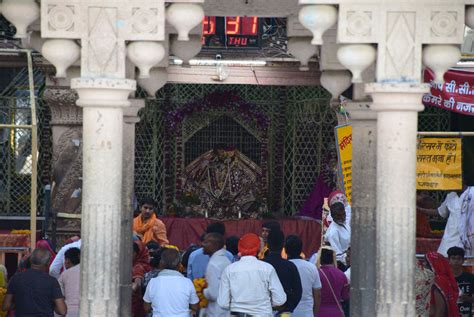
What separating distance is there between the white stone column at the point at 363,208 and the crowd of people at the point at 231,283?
1.44 ft

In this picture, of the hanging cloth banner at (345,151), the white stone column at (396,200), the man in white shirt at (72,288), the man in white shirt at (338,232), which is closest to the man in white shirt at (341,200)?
the man in white shirt at (338,232)

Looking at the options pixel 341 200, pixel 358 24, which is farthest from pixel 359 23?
pixel 341 200

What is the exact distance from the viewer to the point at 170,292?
1257cm

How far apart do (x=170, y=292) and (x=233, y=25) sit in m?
5.97

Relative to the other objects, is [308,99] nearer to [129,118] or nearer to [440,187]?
[440,187]

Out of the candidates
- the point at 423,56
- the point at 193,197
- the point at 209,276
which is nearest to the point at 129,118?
the point at 209,276

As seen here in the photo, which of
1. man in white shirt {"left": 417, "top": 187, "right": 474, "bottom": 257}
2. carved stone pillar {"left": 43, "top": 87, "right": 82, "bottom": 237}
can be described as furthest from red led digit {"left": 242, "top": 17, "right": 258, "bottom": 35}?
man in white shirt {"left": 417, "top": 187, "right": 474, "bottom": 257}

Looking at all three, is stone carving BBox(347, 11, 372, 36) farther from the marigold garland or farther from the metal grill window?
the metal grill window

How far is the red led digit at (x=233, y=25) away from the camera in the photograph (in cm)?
1772

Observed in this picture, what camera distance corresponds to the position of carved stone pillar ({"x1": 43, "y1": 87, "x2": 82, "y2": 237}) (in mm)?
19281

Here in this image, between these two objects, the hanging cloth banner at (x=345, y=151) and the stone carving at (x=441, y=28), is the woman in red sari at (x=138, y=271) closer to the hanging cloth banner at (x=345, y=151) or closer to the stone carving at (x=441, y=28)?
the hanging cloth banner at (x=345, y=151)

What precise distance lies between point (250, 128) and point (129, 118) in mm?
9248

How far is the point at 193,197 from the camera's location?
2228cm

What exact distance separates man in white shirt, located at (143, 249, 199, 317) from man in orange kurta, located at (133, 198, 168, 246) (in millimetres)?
4459
